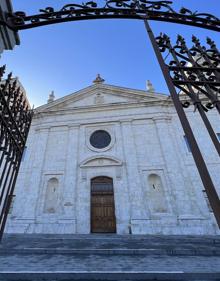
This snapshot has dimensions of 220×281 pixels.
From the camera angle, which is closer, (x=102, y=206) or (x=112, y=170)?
(x=102, y=206)

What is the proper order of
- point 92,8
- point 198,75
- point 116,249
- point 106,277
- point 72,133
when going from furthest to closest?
point 72,133, point 116,249, point 106,277, point 92,8, point 198,75

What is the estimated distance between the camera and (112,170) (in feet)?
41.4

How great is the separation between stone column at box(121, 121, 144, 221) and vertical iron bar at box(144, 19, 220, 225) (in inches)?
397

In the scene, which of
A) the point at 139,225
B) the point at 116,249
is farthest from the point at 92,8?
the point at 139,225

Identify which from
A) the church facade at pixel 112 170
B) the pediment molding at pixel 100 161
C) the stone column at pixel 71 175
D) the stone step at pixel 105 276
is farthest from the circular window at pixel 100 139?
the stone step at pixel 105 276

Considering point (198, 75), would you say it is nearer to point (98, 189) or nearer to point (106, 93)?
point (98, 189)

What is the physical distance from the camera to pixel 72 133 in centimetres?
1455

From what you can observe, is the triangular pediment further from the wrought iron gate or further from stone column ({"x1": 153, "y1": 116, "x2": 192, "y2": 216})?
the wrought iron gate

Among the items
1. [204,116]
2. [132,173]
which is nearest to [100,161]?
[132,173]

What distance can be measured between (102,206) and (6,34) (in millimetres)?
11085

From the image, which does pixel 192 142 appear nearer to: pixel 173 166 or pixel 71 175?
pixel 173 166

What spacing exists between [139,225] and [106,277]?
24.1 feet

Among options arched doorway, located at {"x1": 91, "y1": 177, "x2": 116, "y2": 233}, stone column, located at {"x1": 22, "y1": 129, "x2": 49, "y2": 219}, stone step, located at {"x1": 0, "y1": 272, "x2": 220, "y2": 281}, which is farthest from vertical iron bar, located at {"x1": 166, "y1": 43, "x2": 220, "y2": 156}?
stone column, located at {"x1": 22, "y1": 129, "x2": 49, "y2": 219}

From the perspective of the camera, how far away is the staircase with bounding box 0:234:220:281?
378cm
